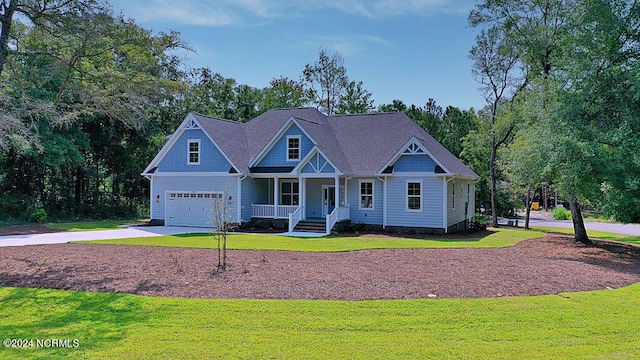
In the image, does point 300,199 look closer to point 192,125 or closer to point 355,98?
point 192,125

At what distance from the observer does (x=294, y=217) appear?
22891 mm

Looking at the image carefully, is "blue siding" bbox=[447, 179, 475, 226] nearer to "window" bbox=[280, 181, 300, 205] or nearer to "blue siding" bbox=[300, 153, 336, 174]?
"blue siding" bbox=[300, 153, 336, 174]

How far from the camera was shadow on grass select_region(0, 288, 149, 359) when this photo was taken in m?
6.25

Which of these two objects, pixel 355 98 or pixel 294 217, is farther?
pixel 355 98

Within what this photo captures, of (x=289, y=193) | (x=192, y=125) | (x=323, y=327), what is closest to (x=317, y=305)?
(x=323, y=327)

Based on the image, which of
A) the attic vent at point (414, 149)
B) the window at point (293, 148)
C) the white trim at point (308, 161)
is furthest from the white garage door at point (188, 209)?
the attic vent at point (414, 149)

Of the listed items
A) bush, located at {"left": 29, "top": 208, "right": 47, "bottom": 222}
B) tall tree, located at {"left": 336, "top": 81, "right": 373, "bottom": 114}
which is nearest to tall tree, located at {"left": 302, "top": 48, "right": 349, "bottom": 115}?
tall tree, located at {"left": 336, "top": 81, "right": 373, "bottom": 114}

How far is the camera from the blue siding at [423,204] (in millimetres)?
21906

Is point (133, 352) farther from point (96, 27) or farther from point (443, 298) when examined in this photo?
point (96, 27)

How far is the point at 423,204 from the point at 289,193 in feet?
25.9

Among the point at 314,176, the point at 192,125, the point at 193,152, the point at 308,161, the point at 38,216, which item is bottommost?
the point at 38,216

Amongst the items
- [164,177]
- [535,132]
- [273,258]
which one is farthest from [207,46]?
[535,132]

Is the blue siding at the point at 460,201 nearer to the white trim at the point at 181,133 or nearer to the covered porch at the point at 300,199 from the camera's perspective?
the covered porch at the point at 300,199

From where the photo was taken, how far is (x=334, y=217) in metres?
22.2
